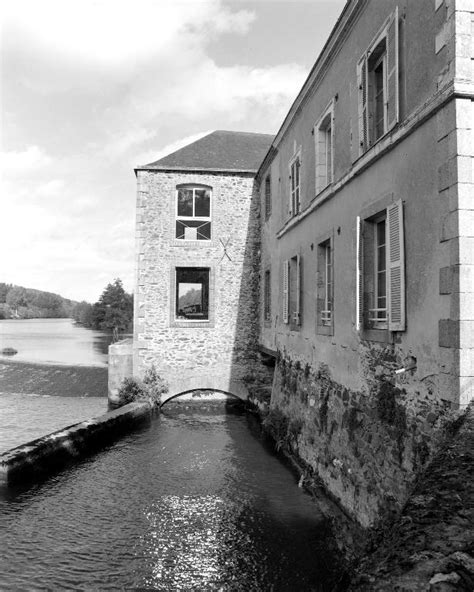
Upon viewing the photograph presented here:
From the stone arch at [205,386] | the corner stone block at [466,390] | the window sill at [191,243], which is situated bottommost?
the stone arch at [205,386]

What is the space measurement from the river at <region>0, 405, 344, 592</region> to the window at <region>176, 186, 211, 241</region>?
669 cm

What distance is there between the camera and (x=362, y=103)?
570cm

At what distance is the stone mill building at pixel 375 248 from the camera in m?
3.73

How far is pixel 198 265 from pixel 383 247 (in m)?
8.66

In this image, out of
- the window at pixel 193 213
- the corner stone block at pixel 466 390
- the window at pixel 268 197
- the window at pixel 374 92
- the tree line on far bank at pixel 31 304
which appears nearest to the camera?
the corner stone block at pixel 466 390

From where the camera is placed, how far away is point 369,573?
5.78ft

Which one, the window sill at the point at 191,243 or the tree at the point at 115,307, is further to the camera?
the tree at the point at 115,307

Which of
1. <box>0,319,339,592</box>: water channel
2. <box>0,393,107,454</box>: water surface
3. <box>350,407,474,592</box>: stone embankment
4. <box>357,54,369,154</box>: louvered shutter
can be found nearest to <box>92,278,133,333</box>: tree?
<box>0,393,107,454</box>: water surface

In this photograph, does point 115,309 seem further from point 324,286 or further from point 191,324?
point 324,286

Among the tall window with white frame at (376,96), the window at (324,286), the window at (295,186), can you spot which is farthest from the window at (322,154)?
the tall window with white frame at (376,96)

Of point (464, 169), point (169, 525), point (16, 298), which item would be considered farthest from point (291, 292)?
point (16, 298)

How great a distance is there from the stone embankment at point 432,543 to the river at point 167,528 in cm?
278

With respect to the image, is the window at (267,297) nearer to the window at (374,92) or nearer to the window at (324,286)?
the window at (324,286)

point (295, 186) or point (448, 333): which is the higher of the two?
point (295, 186)
